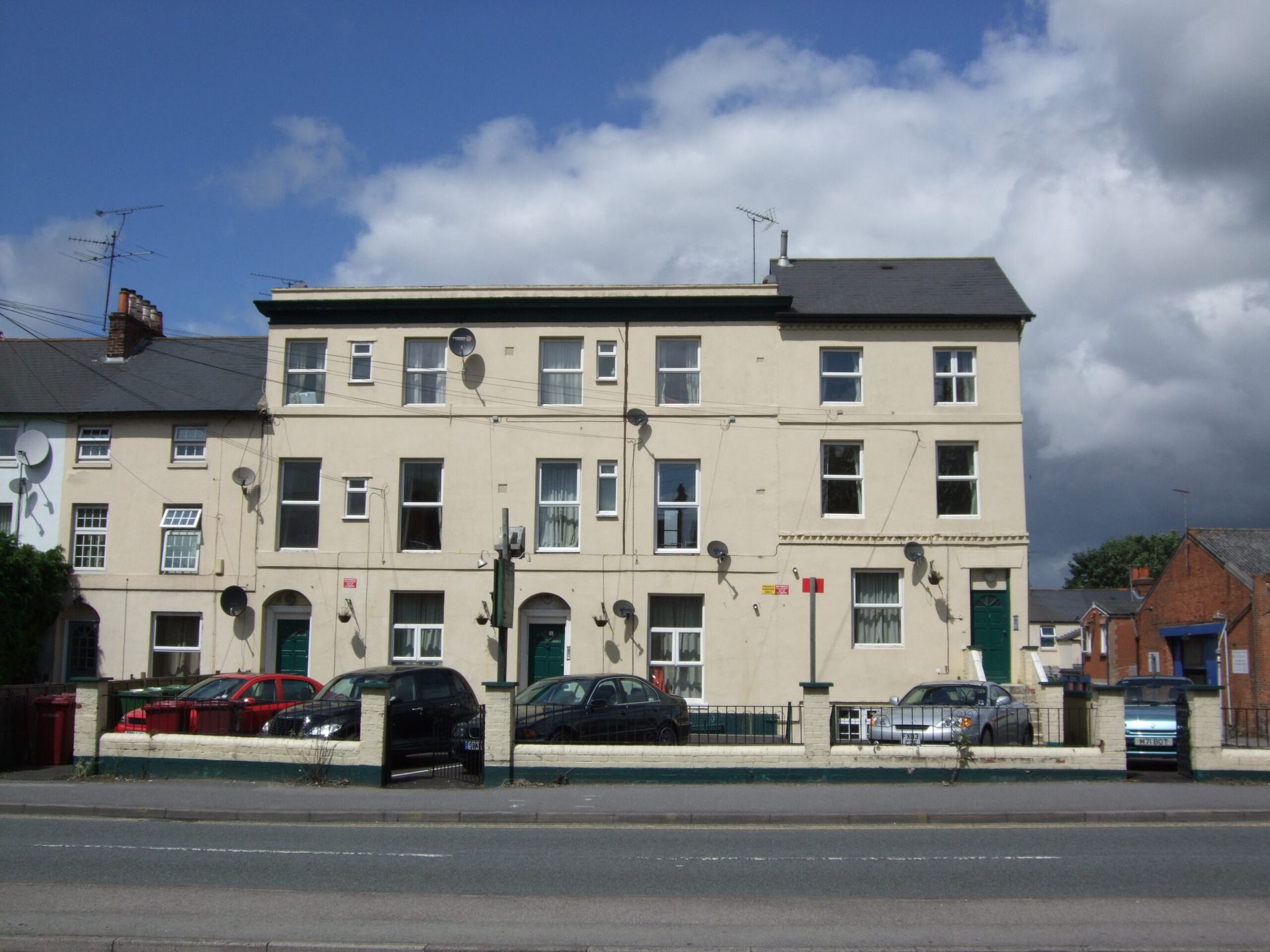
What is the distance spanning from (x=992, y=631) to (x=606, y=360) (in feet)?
35.0

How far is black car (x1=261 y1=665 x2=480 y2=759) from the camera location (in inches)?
685

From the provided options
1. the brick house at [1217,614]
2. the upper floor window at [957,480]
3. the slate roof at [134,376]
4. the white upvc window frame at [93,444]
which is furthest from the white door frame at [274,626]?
the brick house at [1217,614]

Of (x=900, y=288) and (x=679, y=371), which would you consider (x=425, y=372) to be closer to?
(x=679, y=371)

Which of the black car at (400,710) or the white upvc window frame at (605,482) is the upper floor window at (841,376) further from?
the black car at (400,710)

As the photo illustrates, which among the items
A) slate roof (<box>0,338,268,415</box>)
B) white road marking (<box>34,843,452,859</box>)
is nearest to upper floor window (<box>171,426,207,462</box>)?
slate roof (<box>0,338,268,415</box>)

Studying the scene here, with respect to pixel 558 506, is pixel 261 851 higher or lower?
lower

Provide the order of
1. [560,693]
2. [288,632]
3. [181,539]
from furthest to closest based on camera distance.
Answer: [181,539] → [288,632] → [560,693]

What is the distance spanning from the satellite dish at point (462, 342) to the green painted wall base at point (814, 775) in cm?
1239

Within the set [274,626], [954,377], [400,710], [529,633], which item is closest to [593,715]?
[400,710]

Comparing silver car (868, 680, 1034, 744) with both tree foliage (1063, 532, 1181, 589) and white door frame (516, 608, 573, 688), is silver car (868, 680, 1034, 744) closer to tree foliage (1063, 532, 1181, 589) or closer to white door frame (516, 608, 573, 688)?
white door frame (516, 608, 573, 688)

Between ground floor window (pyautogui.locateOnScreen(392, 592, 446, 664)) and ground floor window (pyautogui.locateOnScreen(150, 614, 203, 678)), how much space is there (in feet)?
15.0

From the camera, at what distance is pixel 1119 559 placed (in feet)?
326

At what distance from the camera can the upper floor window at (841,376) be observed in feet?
82.6

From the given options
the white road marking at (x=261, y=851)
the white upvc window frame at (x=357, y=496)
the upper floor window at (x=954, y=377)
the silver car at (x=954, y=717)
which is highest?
the upper floor window at (x=954, y=377)
